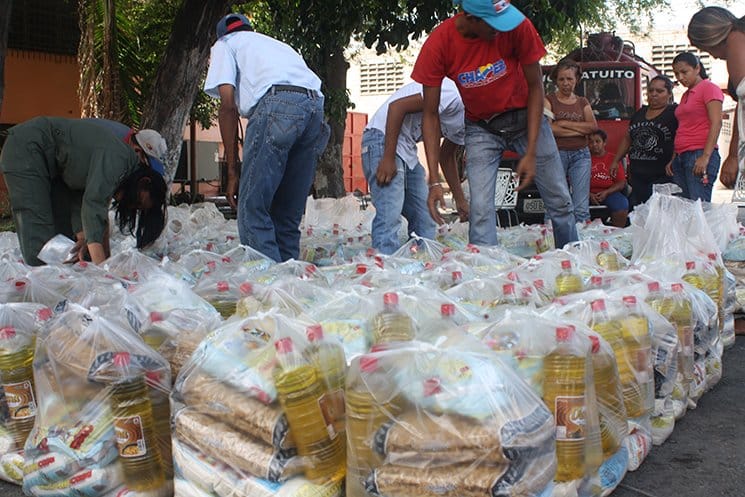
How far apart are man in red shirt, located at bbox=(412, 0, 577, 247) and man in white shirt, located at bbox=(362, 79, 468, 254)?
0.85 feet

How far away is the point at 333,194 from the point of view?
32.6ft

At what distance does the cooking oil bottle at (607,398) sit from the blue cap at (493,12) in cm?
196

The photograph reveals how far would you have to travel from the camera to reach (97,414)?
229cm

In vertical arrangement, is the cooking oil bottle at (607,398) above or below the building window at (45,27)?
below

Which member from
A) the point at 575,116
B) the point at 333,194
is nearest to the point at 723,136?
the point at 333,194

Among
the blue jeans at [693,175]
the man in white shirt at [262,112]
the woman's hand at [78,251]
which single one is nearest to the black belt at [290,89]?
the man in white shirt at [262,112]

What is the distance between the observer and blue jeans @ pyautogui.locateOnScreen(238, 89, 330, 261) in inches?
168

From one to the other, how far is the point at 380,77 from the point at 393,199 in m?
24.4

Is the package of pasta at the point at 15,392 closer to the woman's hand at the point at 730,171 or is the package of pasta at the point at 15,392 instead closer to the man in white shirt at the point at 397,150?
the man in white shirt at the point at 397,150

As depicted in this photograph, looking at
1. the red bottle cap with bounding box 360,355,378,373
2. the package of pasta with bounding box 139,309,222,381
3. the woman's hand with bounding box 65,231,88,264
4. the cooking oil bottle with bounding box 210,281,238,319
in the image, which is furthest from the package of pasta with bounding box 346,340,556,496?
the woman's hand with bounding box 65,231,88,264

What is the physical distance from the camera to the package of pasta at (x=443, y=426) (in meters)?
1.87

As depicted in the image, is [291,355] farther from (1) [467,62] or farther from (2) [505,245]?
(2) [505,245]

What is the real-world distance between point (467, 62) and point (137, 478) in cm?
265

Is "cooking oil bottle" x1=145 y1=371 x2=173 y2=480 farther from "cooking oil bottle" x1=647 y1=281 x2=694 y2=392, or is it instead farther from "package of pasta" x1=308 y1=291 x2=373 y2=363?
"cooking oil bottle" x1=647 y1=281 x2=694 y2=392
